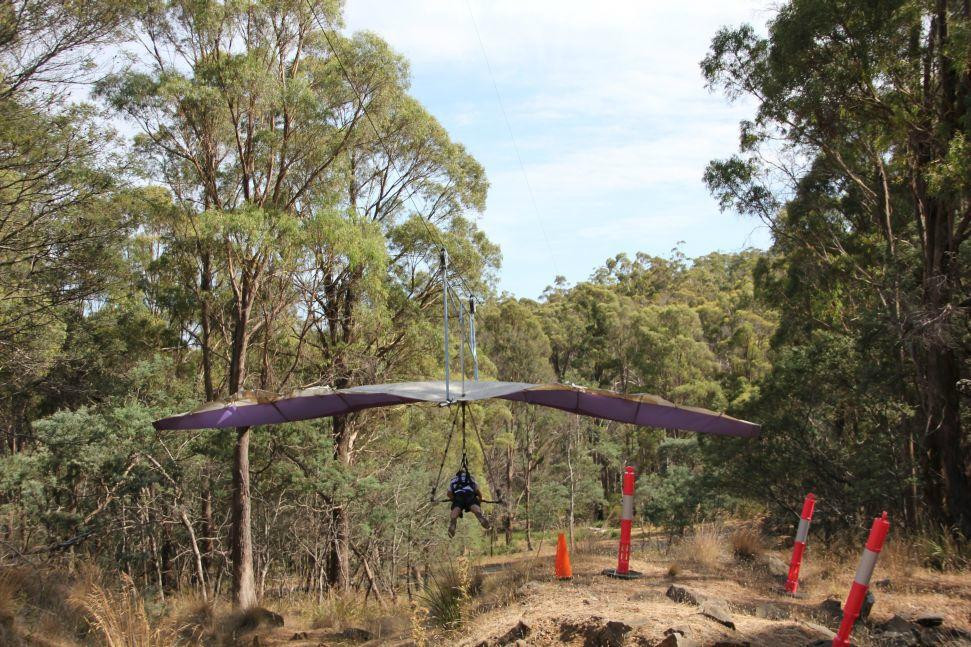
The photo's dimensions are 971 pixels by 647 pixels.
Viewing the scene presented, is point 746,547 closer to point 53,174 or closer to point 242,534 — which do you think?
point 242,534

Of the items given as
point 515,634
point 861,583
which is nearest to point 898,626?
point 861,583

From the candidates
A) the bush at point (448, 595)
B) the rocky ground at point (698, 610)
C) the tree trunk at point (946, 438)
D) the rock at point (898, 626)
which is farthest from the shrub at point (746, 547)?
the bush at point (448, 595)

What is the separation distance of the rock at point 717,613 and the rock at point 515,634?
4.49 ft

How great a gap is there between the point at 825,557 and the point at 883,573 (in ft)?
5.82

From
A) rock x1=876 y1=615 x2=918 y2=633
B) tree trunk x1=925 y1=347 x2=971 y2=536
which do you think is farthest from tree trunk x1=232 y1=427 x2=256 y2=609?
tree trunk x1=925 y1=347 x2=971 y2=536

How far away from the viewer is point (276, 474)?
18078 mm

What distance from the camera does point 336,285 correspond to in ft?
62.4

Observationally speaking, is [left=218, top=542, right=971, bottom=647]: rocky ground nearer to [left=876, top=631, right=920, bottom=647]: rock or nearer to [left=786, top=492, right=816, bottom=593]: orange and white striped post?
[left=876, top=631, right=920, bottom=647]: rock

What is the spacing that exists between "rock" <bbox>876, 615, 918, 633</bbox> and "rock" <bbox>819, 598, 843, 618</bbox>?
65 cm

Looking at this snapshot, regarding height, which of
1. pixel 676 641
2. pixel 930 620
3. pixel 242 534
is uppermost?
pixel 676 641

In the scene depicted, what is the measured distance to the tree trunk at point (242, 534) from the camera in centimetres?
1333

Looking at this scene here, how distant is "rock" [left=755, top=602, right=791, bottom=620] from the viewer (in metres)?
6.10

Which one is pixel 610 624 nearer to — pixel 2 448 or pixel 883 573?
pixel 883 573

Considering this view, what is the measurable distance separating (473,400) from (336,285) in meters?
12.1
